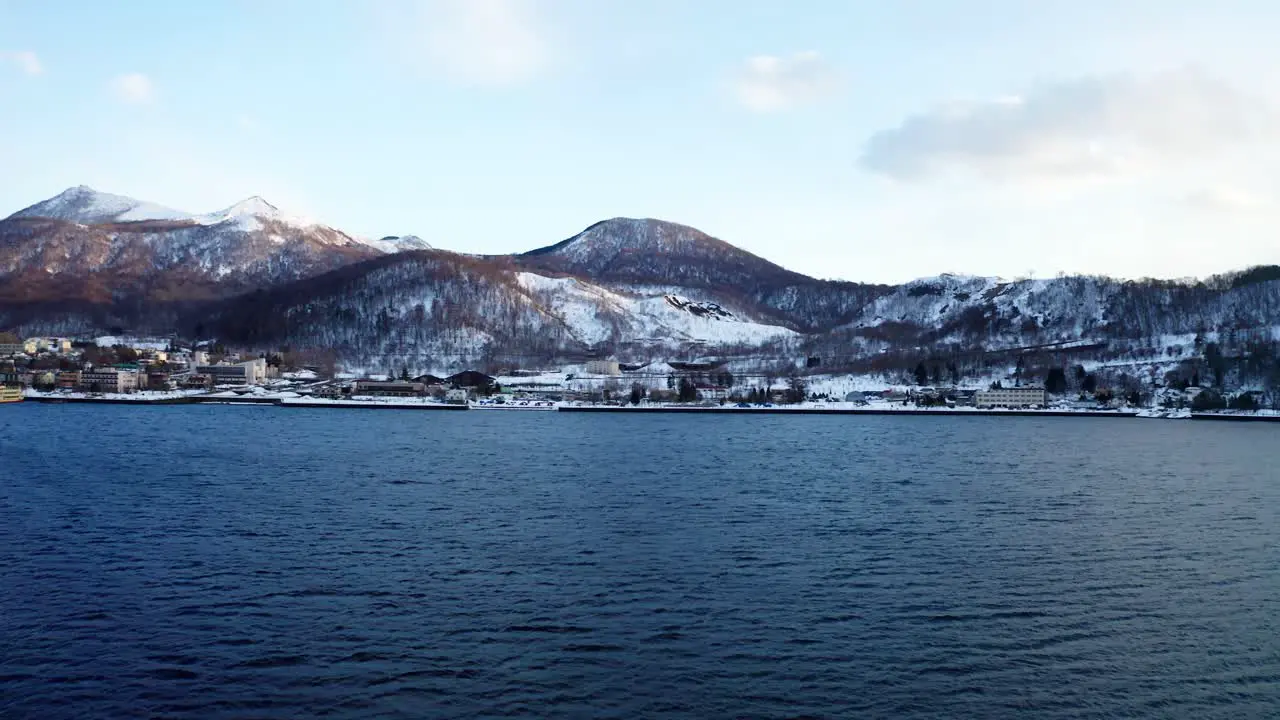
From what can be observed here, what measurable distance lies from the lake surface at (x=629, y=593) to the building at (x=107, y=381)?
63.9 m

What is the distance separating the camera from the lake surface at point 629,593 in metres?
9.31

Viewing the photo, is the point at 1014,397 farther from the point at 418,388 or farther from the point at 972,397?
the point at 418,388

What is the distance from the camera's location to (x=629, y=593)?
509 inches

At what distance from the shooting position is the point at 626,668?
32.5 feet

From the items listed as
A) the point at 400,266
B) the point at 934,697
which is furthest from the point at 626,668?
the point at 400,266

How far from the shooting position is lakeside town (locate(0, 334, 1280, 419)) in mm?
75562

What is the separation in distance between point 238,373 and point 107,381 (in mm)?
10929

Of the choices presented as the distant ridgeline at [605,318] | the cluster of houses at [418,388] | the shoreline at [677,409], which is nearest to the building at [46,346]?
the distant ridgeline at [605,318]

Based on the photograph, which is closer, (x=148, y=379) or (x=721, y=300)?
(x=148, y=379)

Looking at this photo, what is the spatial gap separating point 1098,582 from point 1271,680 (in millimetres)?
4114

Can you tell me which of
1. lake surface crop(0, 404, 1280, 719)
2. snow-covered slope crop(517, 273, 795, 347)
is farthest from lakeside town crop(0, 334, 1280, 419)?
lake surface crop(0, 404, 1280, 719)

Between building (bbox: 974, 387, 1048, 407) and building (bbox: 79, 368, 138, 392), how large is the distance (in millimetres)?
74385

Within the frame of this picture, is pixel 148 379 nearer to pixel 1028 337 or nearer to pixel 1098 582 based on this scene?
pixel 1098 582

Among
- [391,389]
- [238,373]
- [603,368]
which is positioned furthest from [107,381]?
[603,368]
